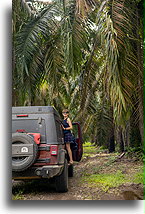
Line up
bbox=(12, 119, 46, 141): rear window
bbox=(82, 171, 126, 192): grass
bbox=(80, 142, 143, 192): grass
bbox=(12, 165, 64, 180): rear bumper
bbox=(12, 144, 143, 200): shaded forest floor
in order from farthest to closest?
bbox=(80, 142, 143, 192): grass < bbox=(82, 171, 126, 192): grass < bbox=(12, 119, 46, 141): rear window < bbox=(12, 144, 143, 200): shaded forest floor < bbox=(12, 165, 64, 180): rear bumper

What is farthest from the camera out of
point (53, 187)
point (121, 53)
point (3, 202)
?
point (53, 187)

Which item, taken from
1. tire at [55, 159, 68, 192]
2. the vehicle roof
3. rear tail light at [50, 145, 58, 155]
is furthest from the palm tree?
tire at [55, 159, 68, 192]

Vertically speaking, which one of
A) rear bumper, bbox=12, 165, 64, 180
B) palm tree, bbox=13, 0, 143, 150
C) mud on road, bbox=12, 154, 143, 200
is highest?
palm tree, bbox=13, 0, 143, 150

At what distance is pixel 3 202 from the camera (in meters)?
5.27

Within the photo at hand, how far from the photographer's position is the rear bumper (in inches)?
219

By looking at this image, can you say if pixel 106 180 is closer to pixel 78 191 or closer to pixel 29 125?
pixel 78 191

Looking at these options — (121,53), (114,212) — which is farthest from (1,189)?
(121,53)

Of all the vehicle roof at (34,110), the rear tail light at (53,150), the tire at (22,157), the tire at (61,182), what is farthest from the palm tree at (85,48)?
the tire at (22,157)

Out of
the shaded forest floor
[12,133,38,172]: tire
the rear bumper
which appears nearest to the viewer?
[12,133,38,172]: tire

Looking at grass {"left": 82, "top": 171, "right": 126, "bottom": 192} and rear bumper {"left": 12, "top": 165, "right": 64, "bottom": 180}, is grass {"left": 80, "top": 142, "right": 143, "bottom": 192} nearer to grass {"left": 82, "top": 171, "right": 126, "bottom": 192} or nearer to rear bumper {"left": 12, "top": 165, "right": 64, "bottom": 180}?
grass {"left": 82, "top": 171, "right": 126, "bottom": 192}

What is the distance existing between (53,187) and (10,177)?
142cm

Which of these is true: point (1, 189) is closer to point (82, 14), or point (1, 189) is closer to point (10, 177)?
Answer: point (10, 177)

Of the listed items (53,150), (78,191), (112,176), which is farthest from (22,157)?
(112,176)

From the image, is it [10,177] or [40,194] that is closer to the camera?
[10,177]
